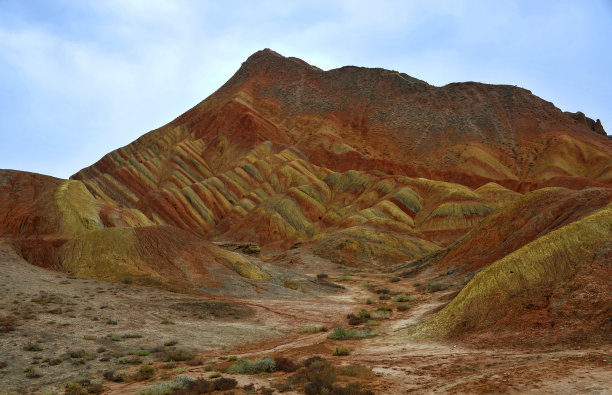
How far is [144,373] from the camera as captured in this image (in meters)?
15.0

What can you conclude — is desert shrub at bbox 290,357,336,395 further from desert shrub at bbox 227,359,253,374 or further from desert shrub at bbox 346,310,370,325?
desert shrub at bbox 346,310,370,325

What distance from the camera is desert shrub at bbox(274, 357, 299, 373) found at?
14455 millimetres

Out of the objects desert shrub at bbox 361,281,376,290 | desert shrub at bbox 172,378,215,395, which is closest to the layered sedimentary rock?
desert shrub at bbox 361,281,376,290

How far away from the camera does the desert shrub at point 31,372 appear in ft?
47.9

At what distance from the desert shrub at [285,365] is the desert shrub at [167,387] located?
3.12m

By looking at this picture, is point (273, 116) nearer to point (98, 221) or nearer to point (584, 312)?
point (98, 221)

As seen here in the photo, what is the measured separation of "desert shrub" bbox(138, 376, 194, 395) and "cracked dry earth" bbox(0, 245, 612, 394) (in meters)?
1.17

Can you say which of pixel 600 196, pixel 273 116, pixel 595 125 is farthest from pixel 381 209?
pixel 595 125

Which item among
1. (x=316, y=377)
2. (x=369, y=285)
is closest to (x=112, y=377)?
(x=316, y=377)

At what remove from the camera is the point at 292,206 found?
83125 millimetres

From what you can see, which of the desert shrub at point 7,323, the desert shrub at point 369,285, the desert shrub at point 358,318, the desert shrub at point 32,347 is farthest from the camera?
the desert shrub at point 369,285

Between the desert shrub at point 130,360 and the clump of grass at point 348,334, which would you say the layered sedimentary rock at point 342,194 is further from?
the desert shrub at point 130,360

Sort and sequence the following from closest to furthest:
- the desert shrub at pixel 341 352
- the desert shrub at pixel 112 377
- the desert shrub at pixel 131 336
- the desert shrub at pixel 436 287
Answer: the desert shrub at pixel 112 377
the desert shrub at pixel 341 352
the desert shrub at pixel 131 336
the desert shrub at pixel 436 287

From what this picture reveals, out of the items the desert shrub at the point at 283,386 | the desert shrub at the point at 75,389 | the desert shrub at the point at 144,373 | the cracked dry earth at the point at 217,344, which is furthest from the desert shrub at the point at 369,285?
the desert shrub at the point at 75,389
